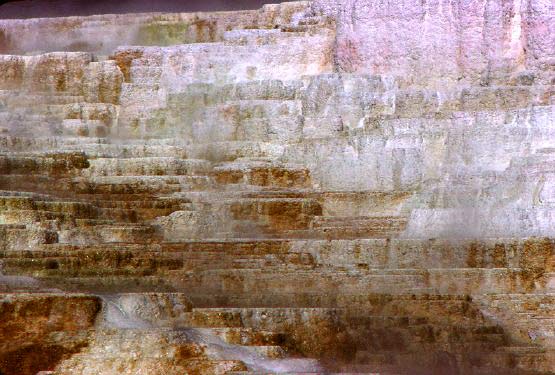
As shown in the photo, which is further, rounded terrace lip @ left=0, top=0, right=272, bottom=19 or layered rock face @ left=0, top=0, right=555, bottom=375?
rounded terrace lip @ left=0, top=0, right=272, bottom=19

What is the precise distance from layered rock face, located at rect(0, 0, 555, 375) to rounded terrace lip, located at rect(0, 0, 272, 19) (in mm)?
3392

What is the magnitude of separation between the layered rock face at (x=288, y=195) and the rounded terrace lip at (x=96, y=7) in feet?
11.1

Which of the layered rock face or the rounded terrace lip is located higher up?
the rounded terrace lip

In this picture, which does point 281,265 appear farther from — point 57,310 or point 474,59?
point 474,59

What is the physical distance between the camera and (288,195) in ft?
38.9

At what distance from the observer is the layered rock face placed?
862cm

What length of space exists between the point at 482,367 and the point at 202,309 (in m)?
2.36

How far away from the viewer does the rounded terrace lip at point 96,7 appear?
68.2 ft

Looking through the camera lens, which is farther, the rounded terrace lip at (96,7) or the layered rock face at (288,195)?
the rounded terrace lip at (96,7)

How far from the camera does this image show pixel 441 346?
8758mm

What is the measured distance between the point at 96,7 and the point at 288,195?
→ 11044 mm

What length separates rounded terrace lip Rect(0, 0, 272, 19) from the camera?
68.2 ft

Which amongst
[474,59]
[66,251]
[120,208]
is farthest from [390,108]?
[66,251]

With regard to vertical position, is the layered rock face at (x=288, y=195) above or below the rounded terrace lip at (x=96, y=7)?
below
